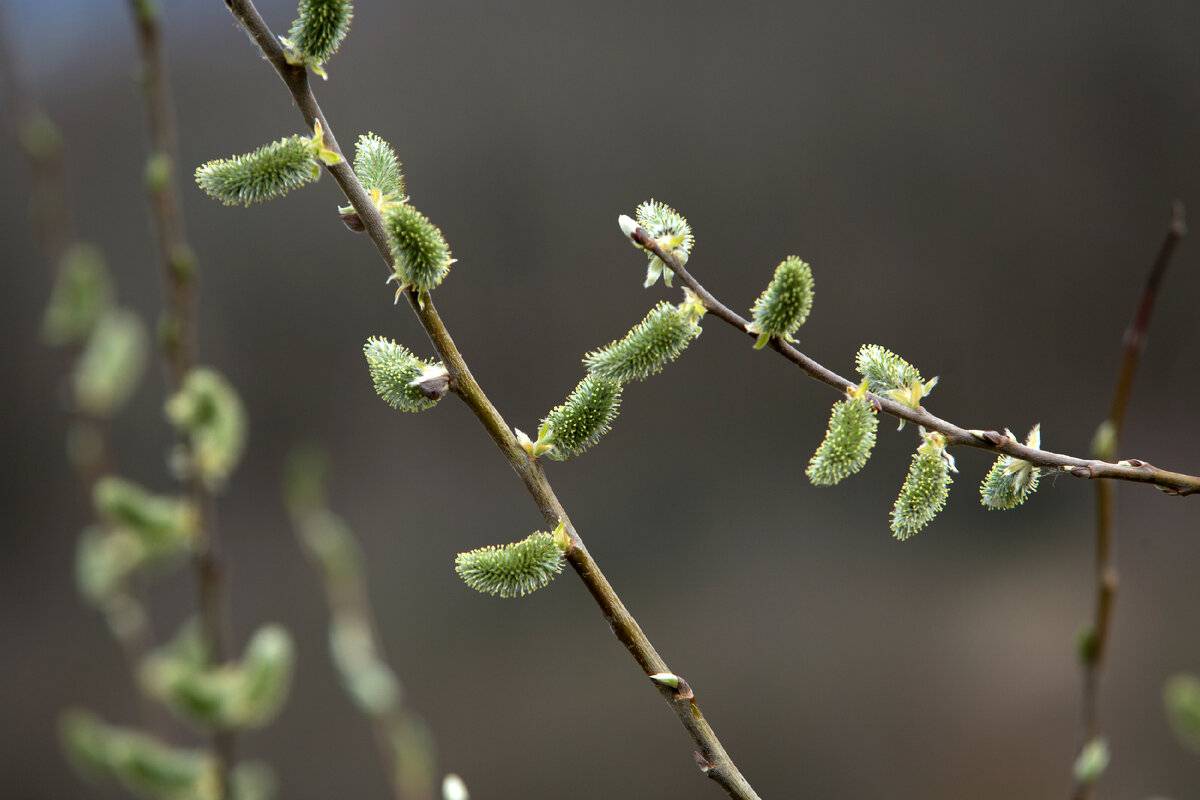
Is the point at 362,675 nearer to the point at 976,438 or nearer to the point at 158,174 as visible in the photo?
the point at 158,174

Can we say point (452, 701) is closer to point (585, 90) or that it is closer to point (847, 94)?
point (585, 90)

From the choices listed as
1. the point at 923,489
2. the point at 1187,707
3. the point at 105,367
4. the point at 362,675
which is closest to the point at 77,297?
the point at 105,367

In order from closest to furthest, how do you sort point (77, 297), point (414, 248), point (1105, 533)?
point (414, 248) < point (1105, 533) < point (77, 297)

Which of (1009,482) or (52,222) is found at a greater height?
(52,222)

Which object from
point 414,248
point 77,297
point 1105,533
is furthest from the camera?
point 77,297

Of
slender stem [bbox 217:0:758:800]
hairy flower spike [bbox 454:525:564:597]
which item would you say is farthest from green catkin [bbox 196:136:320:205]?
hairy flower spike [bbox 454:525:564:597]

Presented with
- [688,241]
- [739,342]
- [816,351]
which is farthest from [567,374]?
[688,241]

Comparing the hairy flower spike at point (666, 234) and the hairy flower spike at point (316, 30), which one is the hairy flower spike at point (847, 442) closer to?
the hairy flower spike at point (666, 234)
